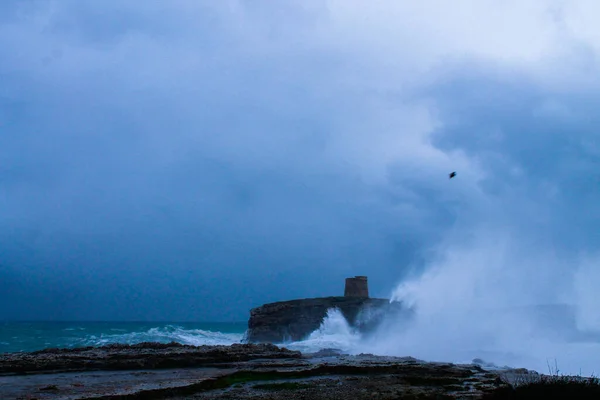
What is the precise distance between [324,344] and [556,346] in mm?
16801

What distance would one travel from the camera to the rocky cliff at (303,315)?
55.2 meters

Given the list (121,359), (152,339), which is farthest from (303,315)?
(121,359)

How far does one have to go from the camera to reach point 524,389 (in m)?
8.00

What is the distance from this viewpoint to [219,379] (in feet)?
40.6

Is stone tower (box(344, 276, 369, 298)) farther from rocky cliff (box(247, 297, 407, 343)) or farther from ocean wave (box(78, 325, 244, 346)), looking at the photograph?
ocean wave (box(78, 325, 244, 346))

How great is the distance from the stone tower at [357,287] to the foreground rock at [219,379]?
1685 inches

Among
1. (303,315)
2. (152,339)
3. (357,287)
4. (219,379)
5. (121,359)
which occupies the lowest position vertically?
(219,379)

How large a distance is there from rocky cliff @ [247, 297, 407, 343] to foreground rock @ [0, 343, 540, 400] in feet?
125

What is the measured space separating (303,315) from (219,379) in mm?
45533

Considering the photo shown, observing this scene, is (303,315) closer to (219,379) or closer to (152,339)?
(152,339)

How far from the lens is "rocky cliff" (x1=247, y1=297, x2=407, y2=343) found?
181 feet

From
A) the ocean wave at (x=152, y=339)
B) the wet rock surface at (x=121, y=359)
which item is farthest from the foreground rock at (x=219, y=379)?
the ocean wave at (x=152, y=339)

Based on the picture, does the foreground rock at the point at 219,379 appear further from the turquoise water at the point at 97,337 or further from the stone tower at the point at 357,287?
the stone tower at the point at 357,287

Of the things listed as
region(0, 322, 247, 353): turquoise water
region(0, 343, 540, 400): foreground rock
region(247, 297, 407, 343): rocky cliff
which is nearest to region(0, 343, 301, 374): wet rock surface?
region(0, 343, 540, 400): foreground rock
